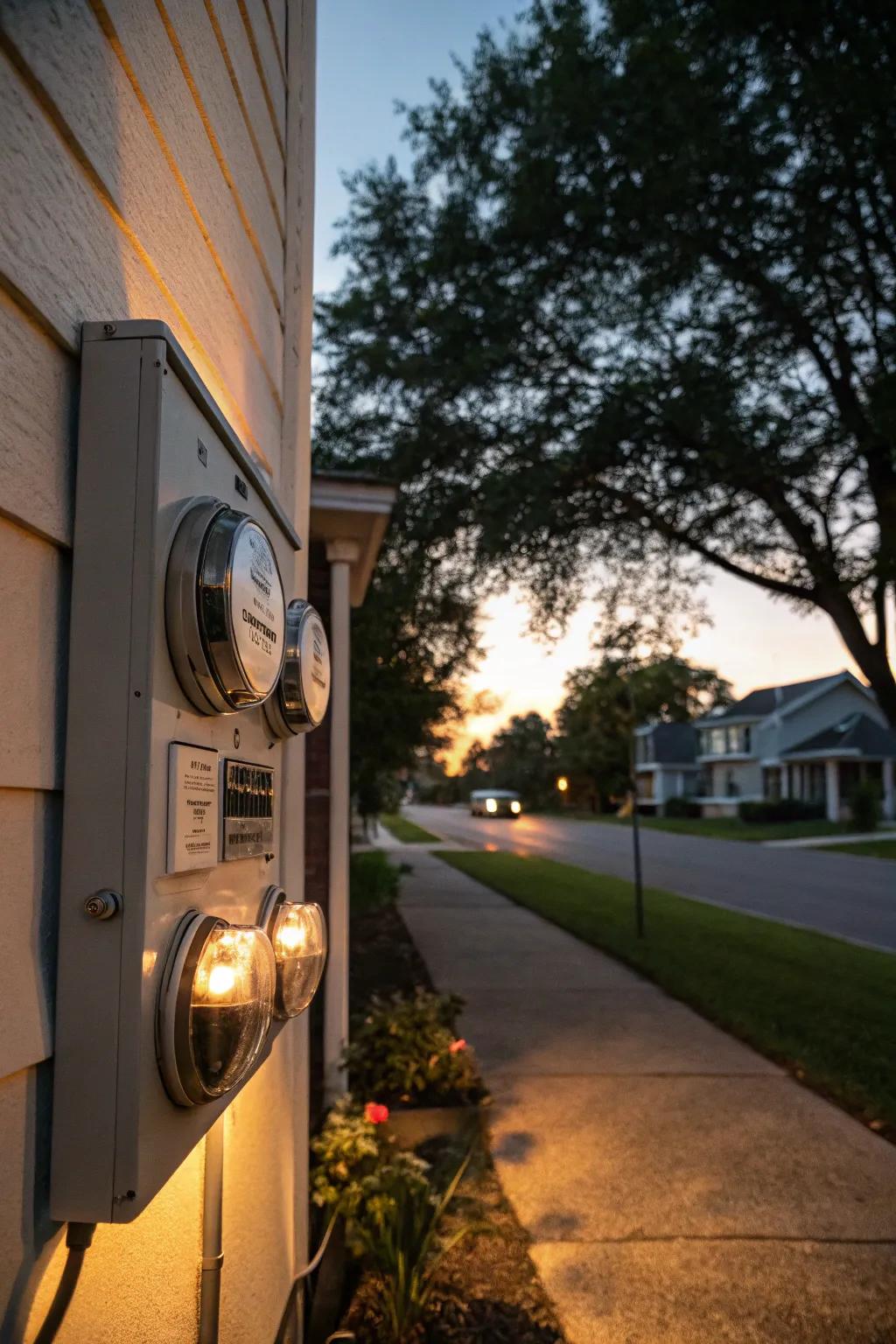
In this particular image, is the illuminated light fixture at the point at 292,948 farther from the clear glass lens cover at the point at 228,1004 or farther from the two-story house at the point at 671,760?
the two-story house at the point at 671,760

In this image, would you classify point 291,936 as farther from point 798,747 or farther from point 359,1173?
point 798,747

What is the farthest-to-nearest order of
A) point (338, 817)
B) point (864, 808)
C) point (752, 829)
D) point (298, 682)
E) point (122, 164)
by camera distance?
point (752, 829) < point (864, 808) < point (338, 817) < point (298, 682) < point (122, 164)

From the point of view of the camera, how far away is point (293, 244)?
2.82m

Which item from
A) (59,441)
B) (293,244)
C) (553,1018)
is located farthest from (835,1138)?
(59,441)

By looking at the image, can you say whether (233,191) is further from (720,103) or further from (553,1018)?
(553,1018)

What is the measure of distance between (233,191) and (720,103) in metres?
5.67

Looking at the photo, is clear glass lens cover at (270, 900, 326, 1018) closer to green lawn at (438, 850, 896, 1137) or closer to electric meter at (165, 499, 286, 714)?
electric meter at (165, 499, 286, 714)

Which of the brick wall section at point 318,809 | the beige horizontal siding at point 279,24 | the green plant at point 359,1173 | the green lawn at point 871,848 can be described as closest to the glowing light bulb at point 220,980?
the beige horizontal siding at point 279,24

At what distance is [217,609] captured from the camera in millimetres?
1242

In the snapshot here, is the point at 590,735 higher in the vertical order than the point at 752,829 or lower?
higher

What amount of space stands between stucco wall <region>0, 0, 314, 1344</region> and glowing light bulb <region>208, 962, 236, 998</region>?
206 mm

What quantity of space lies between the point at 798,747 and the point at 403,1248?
136 feet

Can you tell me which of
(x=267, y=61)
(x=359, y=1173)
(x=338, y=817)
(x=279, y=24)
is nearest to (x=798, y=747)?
(x=338, y=817)

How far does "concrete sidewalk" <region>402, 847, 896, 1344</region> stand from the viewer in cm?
336
